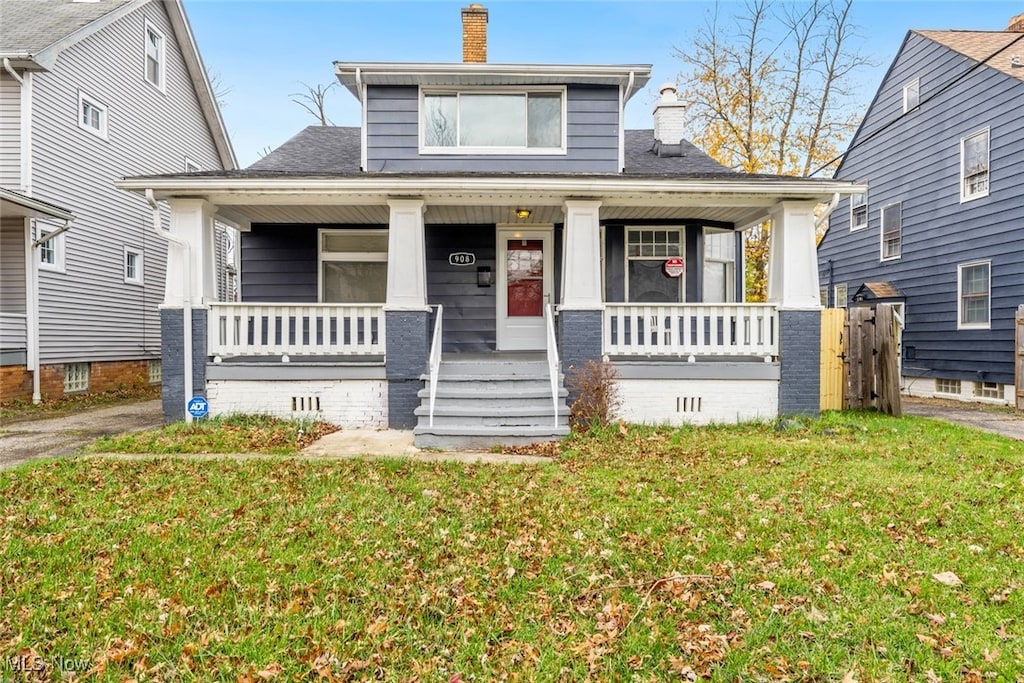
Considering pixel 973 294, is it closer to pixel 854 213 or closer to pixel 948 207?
pixel 948 207

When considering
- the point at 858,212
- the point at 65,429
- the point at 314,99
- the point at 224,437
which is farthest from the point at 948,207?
the point at 314,99

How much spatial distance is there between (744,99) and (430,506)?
18.8 m

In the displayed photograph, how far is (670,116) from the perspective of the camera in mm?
10492

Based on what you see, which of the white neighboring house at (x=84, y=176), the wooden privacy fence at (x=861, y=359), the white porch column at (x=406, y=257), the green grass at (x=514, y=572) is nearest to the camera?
the green grass at (x=514, y=572)

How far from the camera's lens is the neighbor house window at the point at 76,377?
36.4ft

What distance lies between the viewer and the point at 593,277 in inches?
306

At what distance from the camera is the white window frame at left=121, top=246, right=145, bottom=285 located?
1290 centimetres

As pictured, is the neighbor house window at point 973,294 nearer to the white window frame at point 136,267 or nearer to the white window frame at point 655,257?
the white window frame at point 655,257

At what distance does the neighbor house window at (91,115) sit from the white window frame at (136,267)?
2.54m

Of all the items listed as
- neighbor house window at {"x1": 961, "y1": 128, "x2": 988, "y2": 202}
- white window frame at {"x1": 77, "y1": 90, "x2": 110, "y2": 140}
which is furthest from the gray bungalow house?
neighbor house window at {"x1": 961, "y1": 128, "x2": 988, "y2": 202}

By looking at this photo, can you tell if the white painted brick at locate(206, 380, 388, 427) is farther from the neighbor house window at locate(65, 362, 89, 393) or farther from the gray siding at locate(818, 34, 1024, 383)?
the gray siding at locate(818, 34, 1024, 383)

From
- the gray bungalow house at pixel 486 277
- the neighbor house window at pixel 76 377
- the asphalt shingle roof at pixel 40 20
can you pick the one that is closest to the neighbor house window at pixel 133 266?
the neighbor house window at pixel 76 377

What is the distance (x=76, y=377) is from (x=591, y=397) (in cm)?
1057

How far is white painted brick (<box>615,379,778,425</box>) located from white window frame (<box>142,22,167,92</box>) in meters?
13.9
